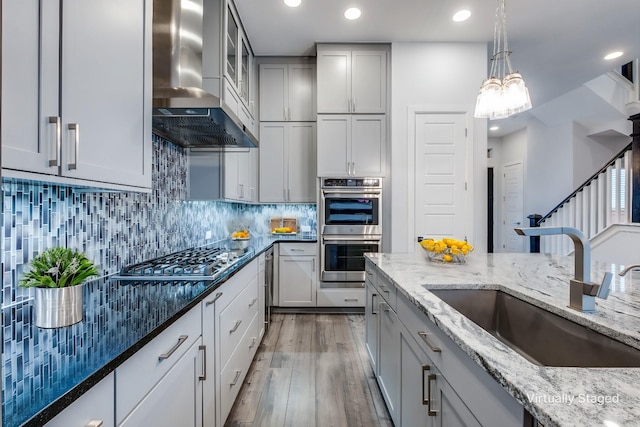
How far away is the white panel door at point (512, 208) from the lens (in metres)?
7.07

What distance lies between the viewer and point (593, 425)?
0.53 metres

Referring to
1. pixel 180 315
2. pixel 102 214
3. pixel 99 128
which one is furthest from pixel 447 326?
pixel 102 214

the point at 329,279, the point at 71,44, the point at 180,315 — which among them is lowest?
the point at 329,279

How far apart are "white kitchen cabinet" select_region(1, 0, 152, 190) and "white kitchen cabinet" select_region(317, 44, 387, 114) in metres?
2.51

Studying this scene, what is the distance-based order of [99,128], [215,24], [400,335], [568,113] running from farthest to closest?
[568,113], [215,24], [400,335], [99,128]

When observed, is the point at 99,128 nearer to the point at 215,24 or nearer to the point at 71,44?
the point at 71,44

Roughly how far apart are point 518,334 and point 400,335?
20.1 inches

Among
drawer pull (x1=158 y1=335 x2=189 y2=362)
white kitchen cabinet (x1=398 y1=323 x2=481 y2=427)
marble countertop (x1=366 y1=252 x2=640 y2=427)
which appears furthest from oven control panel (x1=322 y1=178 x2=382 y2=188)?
drawer pull (x1=158 y1=335 x2=189 y2=362)

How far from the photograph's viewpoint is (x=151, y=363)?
101 cm

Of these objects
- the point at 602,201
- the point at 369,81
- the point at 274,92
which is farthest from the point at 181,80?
the point at 602,201

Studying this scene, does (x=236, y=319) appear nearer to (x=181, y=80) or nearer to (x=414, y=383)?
(x=414, y=383)

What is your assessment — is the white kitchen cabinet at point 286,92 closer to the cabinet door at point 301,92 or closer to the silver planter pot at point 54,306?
the cabinet door at point 301,92

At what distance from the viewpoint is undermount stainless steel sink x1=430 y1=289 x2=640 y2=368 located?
0.96 metres

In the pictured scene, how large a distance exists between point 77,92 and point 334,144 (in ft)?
9.72
